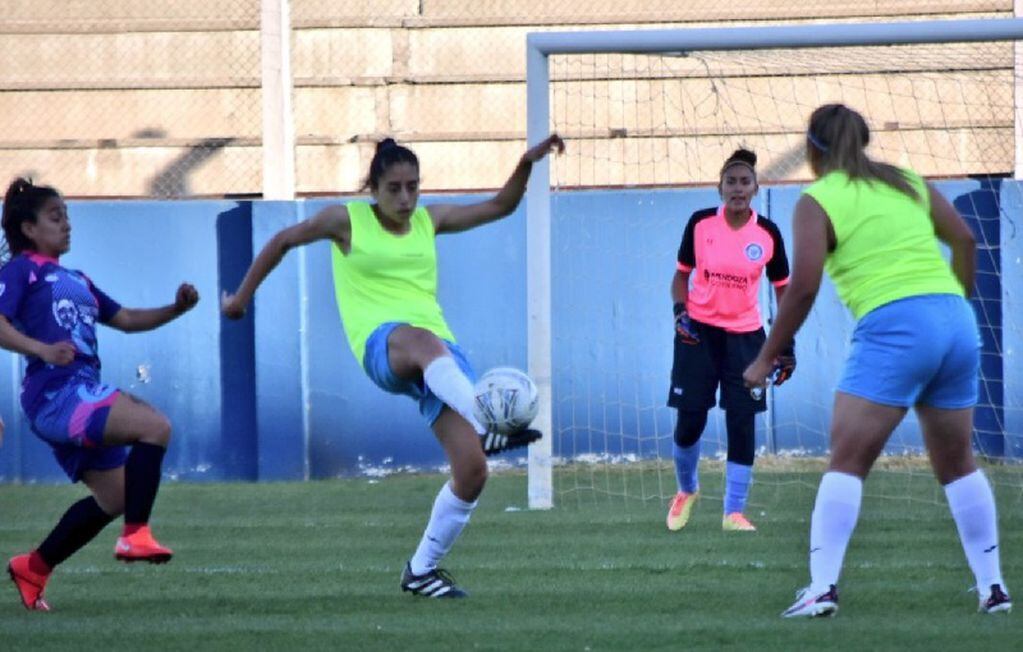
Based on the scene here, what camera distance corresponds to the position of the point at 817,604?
6.14 meters

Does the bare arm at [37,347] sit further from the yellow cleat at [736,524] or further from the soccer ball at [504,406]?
the yellow cleat at [736,524]

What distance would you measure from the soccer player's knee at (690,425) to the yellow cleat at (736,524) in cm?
47

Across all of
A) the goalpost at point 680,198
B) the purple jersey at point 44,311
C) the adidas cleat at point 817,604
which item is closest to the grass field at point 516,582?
the adidas cleat at point 817,604

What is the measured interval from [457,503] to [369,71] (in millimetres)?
9087

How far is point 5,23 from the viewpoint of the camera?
1598cm

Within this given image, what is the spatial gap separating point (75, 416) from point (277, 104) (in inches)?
293

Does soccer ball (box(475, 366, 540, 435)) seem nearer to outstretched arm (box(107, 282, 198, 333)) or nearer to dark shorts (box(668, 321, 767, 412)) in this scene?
outstretched arm (box(107, 282, 198, 333))

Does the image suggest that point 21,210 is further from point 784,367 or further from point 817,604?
point 784,367

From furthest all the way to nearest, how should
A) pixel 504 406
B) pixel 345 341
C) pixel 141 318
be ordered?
pixel 345 341 < pixel 141 318 < pixel 504 406

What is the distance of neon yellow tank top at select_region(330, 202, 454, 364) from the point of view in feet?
23.5

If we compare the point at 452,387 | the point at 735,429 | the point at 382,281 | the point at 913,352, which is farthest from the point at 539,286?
the point at 913,352

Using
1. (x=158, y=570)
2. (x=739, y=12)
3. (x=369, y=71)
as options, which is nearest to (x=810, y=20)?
(x=739, y=12)

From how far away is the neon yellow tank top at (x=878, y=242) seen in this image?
6.01 meters

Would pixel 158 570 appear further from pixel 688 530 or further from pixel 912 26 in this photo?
pixel 912 26
